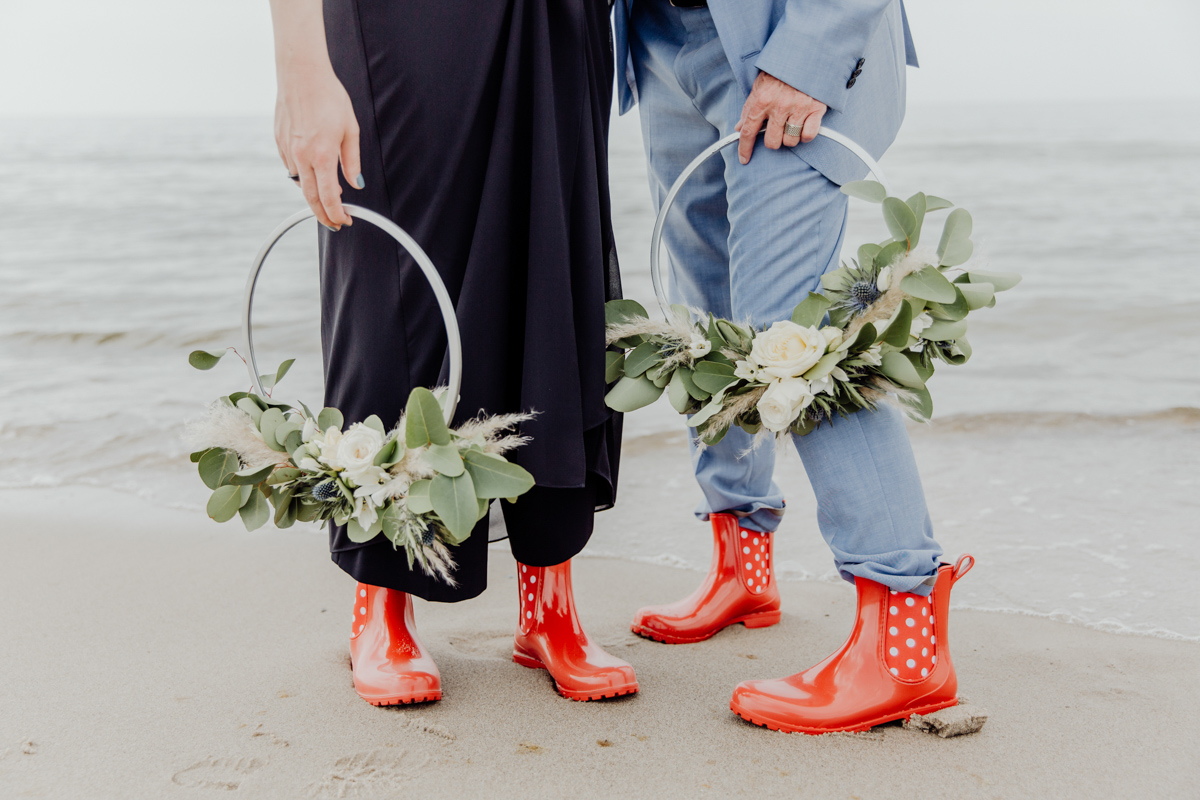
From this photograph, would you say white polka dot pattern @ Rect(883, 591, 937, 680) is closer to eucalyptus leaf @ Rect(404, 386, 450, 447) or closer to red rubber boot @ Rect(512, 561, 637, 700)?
red rubber boot @ Rect(512, 561, 637, 700)

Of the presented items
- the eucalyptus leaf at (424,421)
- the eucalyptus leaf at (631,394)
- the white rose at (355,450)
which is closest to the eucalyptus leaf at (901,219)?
the eucalyptus leaf at (631,394)

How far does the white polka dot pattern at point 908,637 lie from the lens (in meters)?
1.29

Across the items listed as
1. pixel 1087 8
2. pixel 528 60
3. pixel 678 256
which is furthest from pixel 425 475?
pixel 1087 8

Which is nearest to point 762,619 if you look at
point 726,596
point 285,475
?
point 726,596

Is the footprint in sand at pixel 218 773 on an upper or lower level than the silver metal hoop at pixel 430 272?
lower

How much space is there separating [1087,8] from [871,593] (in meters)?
19.3

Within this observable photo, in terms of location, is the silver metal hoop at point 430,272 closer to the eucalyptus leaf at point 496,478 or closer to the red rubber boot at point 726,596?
the eucalyptus leaf at point 496,478

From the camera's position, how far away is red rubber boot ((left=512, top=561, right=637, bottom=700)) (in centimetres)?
143

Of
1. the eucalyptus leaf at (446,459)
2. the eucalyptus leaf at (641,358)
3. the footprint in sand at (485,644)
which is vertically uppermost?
the eucalyptus leaf at (641,358)

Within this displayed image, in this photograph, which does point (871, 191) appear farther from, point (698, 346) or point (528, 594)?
point (528, 594)

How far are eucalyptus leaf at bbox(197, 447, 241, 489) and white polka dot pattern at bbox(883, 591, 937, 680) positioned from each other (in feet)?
3.34

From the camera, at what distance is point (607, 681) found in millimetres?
1427

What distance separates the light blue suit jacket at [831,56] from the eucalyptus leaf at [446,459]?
2.33 feet

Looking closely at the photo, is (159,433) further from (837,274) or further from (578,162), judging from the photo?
(837,274)
